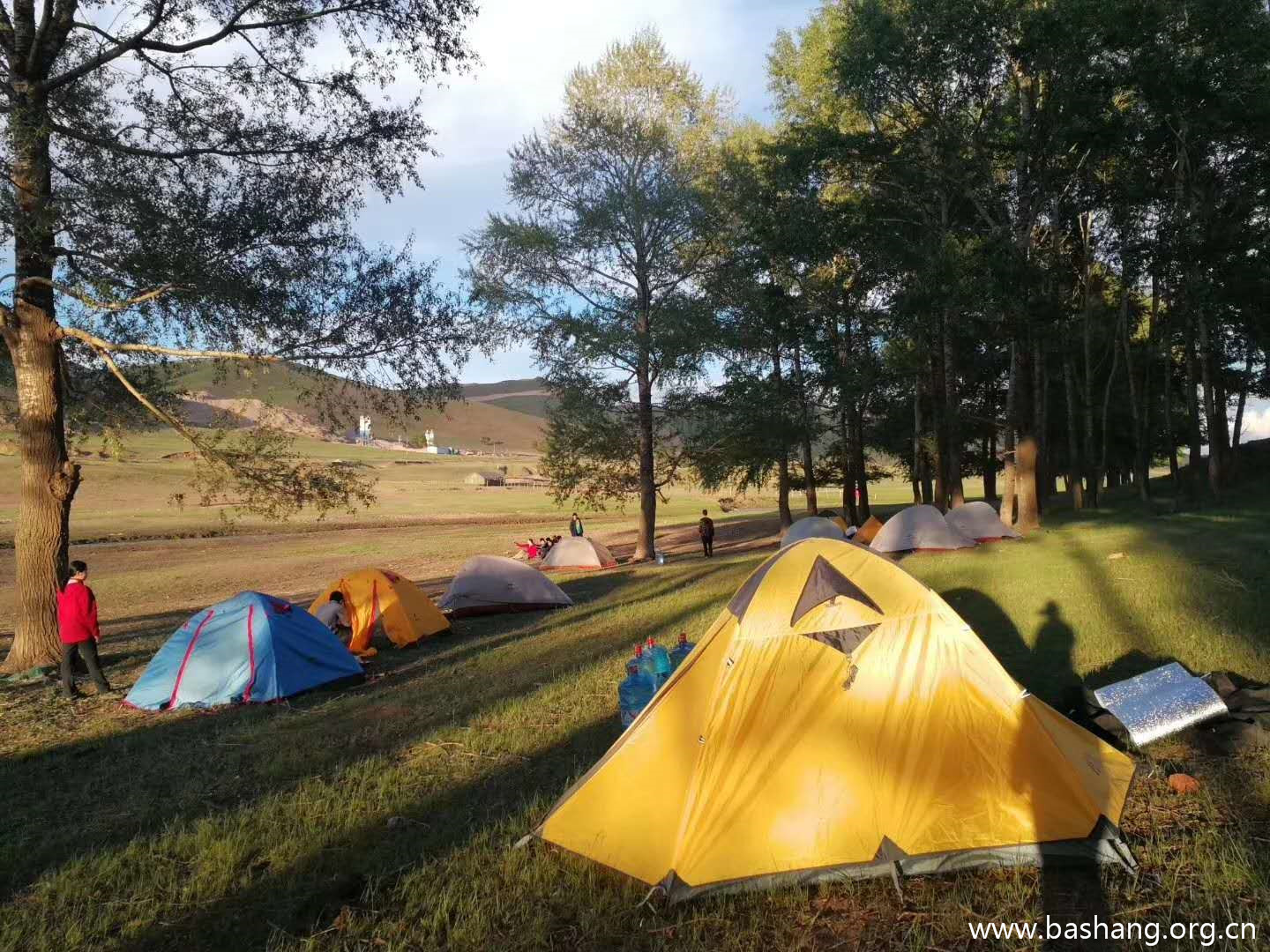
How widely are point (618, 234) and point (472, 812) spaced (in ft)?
71.0

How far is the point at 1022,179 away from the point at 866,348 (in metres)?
8.71

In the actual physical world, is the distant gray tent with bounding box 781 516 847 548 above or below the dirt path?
above

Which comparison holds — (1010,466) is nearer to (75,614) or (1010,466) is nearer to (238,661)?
(238,661)

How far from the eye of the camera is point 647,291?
2561 cm

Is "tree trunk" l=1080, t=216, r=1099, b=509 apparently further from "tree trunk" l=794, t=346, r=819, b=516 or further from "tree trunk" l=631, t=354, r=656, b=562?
"tree trunk" l=631, t=354, r=656, b=562

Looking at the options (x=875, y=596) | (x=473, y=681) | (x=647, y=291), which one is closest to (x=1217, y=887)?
(x=875, y=596)

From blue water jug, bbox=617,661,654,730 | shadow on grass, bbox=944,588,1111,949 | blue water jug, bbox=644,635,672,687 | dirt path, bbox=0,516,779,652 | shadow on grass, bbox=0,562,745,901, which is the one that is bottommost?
dirt path, bbox=0,516,779,652

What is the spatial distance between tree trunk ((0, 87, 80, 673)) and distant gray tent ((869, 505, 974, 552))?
56.3 feet

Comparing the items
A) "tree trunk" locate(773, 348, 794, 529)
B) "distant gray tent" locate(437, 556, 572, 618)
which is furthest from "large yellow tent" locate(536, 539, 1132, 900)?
"tree trunk" locate(773, 348, 794, 529)

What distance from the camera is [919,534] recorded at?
2078 centimetres

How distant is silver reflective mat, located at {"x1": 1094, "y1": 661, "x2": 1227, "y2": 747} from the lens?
19.3ft

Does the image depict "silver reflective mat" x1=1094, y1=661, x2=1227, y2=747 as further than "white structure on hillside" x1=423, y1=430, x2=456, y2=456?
No

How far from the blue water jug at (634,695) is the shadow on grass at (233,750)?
1994mm

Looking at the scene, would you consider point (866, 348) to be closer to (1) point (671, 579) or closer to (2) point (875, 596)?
(1) point (671, 579)
